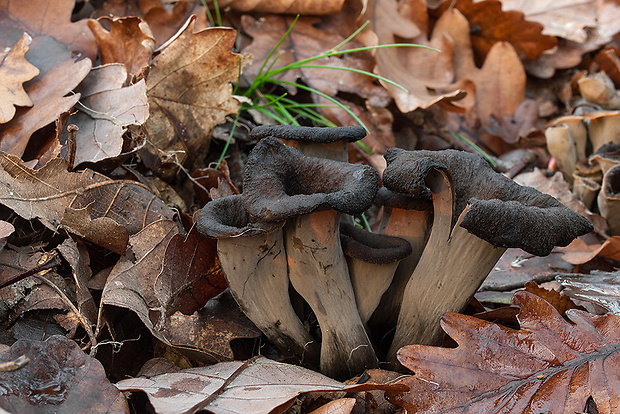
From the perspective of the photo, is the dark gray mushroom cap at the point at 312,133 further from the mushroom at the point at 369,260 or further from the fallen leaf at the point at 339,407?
the fallen leaf at the point at 339,407

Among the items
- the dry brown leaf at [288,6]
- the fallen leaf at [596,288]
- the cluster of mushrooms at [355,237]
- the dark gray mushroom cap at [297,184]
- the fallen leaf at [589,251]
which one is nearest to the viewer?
the dark gray mushroom cap at [297,184]

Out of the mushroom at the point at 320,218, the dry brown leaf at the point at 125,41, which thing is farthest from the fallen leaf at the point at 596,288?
the dry brown leaf at the point at 125,41

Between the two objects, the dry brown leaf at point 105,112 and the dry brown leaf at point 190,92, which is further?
the dry brown leaf at point 190,92

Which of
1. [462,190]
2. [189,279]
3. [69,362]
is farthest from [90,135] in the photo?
[462,190]

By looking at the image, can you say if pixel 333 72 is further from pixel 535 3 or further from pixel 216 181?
pixel 535 3

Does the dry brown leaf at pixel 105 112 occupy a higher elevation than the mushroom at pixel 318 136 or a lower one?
lower

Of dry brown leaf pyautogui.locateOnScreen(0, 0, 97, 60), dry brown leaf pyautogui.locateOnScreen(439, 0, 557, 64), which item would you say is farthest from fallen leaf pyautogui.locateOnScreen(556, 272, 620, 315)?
dry brown leaf pyautogui.locateOnScreen(0, 0, 97, 60)

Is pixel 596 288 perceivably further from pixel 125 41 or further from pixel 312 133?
pixel 125 41
